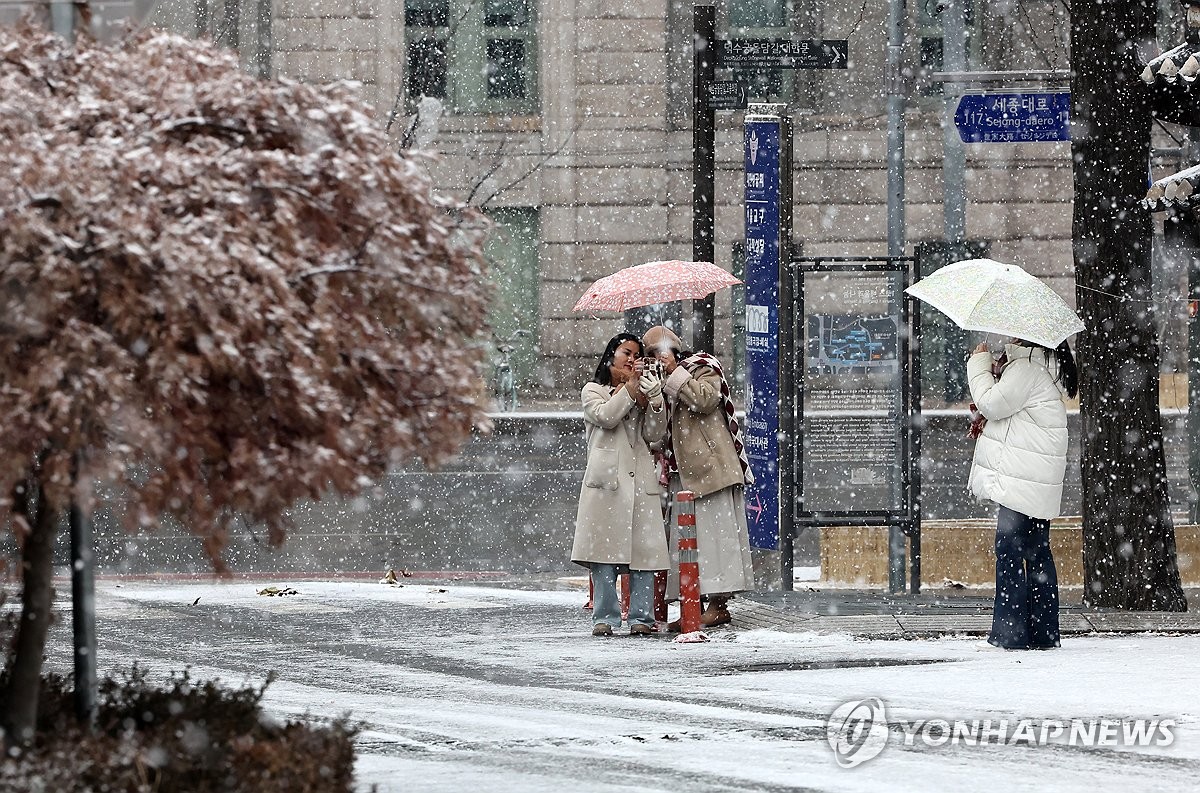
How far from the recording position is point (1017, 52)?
33750 mm

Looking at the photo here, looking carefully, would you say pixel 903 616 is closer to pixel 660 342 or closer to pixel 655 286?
pixel 660 342

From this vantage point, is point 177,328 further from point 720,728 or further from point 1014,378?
point 1014,378

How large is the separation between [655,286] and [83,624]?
643 centimetres

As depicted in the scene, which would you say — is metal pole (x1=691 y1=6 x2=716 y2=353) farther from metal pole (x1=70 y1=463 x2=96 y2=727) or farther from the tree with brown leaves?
metal pole (x1=70 y1=463 x2=96 y2=727)

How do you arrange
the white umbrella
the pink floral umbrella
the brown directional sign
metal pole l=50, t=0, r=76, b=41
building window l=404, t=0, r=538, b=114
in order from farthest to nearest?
1. building window l=404, t=0, r=538, b=114
2. the brown directional sign
3. the pink floral umbrella
4. the white umbrella
5. metal pole l=50, t=0, r=76, b=41

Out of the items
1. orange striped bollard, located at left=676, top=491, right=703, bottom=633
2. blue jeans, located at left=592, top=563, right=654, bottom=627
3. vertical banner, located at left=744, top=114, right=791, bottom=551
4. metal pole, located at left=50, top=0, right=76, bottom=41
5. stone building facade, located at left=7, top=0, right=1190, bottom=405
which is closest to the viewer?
metal pole, located at left=50, top=0, right=76, bottom=41

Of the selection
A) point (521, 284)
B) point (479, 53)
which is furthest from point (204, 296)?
point (479, 53)

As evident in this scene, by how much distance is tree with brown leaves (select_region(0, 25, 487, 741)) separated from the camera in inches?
209

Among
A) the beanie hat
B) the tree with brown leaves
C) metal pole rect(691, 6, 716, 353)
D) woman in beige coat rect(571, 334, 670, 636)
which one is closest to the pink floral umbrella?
the beanie hat

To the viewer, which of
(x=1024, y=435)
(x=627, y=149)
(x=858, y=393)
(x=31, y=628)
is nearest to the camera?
(x=31, y=628)

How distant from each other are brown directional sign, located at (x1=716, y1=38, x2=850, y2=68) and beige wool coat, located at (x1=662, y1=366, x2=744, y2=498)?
2.82 metres

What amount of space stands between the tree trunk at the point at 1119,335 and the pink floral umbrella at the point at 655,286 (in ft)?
7.50

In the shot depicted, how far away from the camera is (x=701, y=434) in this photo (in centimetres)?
1184

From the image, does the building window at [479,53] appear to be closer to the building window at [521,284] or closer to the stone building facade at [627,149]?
the stone building facade at [627,149]
